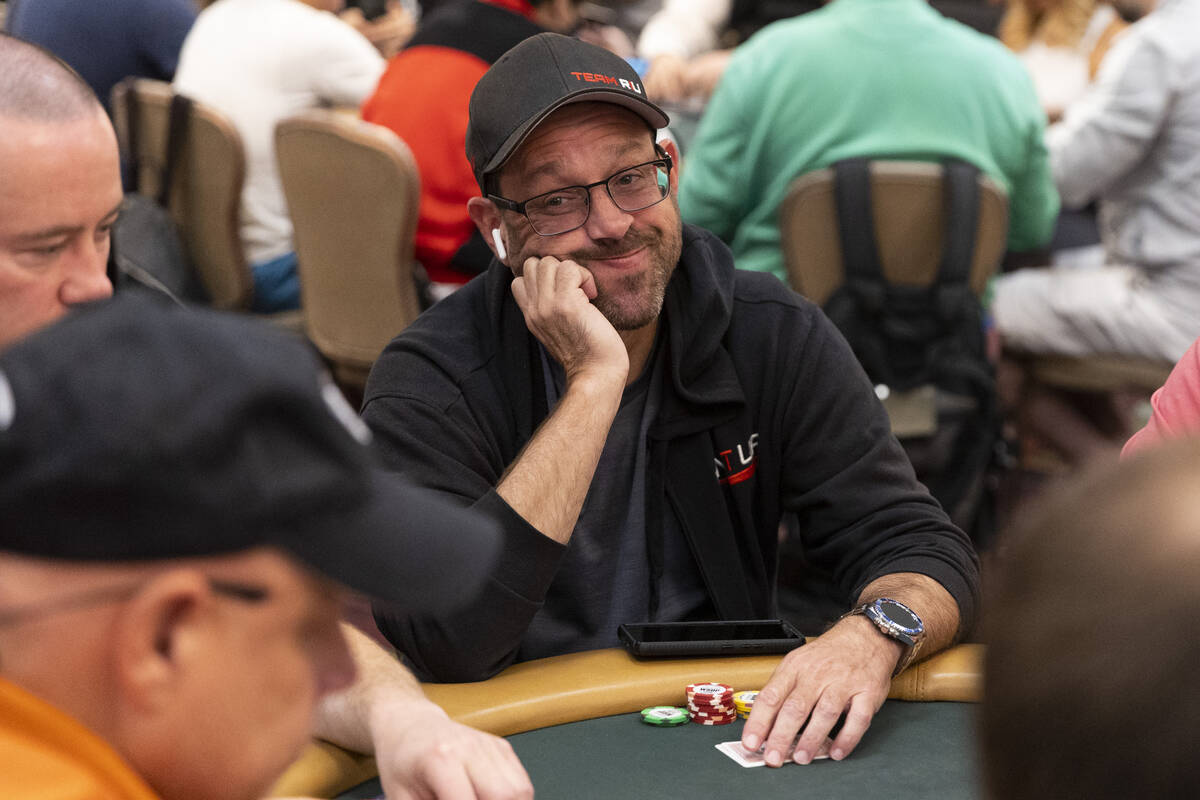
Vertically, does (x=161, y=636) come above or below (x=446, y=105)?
above

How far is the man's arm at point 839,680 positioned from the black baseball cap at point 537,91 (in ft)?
2.53

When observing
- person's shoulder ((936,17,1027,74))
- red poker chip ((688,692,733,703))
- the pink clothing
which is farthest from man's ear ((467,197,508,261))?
person's shoulder ((936,17,1027,74))

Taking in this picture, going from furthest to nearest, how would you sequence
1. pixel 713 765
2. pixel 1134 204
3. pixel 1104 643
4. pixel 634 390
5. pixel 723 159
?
pixel 1134 204, pixel 723 159, pixel 634 390, pixel 713 765, pixel 1104 643

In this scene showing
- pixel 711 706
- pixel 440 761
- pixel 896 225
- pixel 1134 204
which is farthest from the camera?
pixel 1134 204

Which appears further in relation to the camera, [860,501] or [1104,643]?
[860,501]

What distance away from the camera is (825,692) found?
1.49m

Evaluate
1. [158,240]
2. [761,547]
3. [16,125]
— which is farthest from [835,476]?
[158,240]

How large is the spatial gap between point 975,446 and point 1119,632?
9.13 ft

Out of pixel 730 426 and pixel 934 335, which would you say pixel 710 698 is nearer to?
pixel 730 426

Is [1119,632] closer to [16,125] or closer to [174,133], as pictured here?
[16,125]

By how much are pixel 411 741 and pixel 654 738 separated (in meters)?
0.30

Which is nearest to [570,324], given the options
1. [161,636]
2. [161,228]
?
[161,636]

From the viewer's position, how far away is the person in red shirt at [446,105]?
3.45 meters

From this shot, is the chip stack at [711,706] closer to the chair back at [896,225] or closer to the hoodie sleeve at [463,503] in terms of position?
the hoodie sleeve at [463,503]
